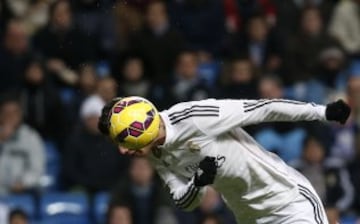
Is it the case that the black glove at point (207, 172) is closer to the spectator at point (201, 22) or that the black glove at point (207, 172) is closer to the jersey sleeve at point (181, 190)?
the jersey sleeve at point (181, 190)

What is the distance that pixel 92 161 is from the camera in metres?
13.2

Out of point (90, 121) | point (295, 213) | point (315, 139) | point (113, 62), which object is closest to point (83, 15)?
point (113, 62)

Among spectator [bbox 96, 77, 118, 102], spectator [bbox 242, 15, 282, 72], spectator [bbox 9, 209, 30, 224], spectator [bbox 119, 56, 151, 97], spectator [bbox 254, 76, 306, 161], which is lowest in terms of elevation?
spectator [bbox 9, 209, 30, 224]

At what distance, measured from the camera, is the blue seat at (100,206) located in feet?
42.3

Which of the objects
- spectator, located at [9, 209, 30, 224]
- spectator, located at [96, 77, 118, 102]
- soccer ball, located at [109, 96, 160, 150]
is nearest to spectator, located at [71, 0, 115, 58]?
spectator, located at [96, 77, 118, 102]

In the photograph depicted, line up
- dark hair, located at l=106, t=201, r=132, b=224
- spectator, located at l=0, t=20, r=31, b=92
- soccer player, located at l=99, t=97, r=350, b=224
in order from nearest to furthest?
soccer player, located at l=99, t=97, r=350, b=224
dark hair, located at l=106, t=201, r=132, b=224
spectator, located at l=0, t=20, r=31, b=92

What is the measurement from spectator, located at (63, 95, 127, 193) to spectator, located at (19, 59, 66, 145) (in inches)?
25.1

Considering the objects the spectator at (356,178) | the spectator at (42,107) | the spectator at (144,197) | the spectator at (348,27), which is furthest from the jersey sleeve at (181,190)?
the spectator at (348,27)

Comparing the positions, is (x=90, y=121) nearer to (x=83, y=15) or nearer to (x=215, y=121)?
(x=83, y=15)

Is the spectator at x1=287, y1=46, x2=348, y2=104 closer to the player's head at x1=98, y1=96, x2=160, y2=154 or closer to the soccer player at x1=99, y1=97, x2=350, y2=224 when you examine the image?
the soccer player at x1=99, y1=97, x2=350, y2=224

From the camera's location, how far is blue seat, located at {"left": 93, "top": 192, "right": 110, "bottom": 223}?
42.3 feet

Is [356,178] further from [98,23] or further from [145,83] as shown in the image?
[98,23]

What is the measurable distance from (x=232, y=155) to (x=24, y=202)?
15.8ft

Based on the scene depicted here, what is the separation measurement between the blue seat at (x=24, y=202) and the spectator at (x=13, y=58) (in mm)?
1625
